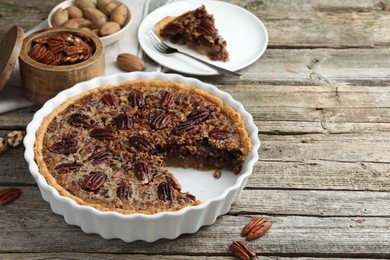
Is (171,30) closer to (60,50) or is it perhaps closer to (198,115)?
(60,50)

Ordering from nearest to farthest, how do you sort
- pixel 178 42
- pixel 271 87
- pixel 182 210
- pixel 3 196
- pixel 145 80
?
pixel 182 210 < pixel 3 196 < pixel 145 80 < pixel 271 87 < pixel 178 42

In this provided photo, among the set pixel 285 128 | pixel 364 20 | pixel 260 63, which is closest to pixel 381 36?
pixel 364 20

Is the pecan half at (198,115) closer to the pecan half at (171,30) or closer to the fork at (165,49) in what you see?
the fork at (165,49)

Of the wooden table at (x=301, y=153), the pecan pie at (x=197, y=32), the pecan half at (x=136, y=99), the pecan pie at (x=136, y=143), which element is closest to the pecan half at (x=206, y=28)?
the pecan pie at (x=197, y=32)

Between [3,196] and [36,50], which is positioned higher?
[36,50]

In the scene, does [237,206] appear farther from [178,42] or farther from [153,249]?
[178,42]

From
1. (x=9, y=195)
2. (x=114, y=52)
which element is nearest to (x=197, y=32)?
(x=114, y=52)
